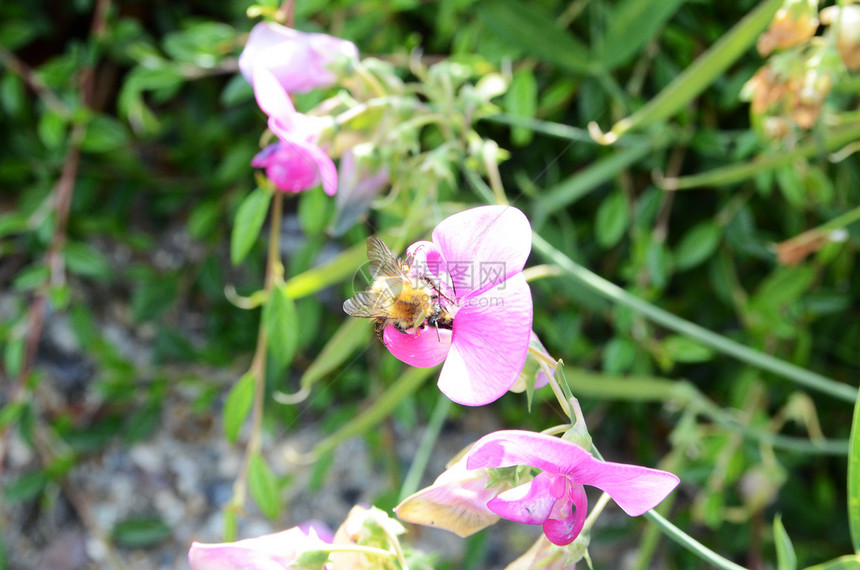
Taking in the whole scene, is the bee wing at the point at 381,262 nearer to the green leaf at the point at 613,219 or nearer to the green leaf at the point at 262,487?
the green leaf at the point at 262,487

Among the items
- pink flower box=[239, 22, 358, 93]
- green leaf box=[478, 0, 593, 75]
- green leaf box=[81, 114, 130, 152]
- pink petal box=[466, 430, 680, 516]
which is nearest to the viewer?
pink petal box=[466, 430, 680, 516]

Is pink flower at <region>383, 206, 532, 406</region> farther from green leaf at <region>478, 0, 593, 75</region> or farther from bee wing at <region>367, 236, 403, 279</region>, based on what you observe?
green leaf at <region>478, 0, 593, 75</region>

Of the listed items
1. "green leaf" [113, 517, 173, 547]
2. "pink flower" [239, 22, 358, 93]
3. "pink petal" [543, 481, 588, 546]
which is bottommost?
"green leaf" [113, 517, 173, 547]

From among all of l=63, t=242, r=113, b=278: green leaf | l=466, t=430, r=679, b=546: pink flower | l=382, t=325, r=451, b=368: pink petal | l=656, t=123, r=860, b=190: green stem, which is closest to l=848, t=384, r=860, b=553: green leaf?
l=466, t=430, r=679, b=546: pink flower

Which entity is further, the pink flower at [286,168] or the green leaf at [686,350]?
the green leaf at [686,350]

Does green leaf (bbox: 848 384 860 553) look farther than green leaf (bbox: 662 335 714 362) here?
No

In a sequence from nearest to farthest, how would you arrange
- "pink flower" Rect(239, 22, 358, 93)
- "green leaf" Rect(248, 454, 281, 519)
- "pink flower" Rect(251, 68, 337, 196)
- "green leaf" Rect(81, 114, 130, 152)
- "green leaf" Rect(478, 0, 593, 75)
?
"pink flower" Rect(251, 68, 337, 196) < "pink flower" Rect(239, 22, 358, 93) < "green leaf" Rect(248, 454, 281, 519) < "green leaf" Rect(478, 0, 593, 75) < "green leaf" Rect(81, 114, 130, 152)

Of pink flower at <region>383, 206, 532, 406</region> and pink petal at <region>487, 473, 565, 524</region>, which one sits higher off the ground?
pink flower at <region>383, 206, 532, 406</region>

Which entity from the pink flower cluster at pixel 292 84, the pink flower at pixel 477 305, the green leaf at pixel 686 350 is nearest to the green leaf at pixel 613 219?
the green leaf at pixel 686 350
